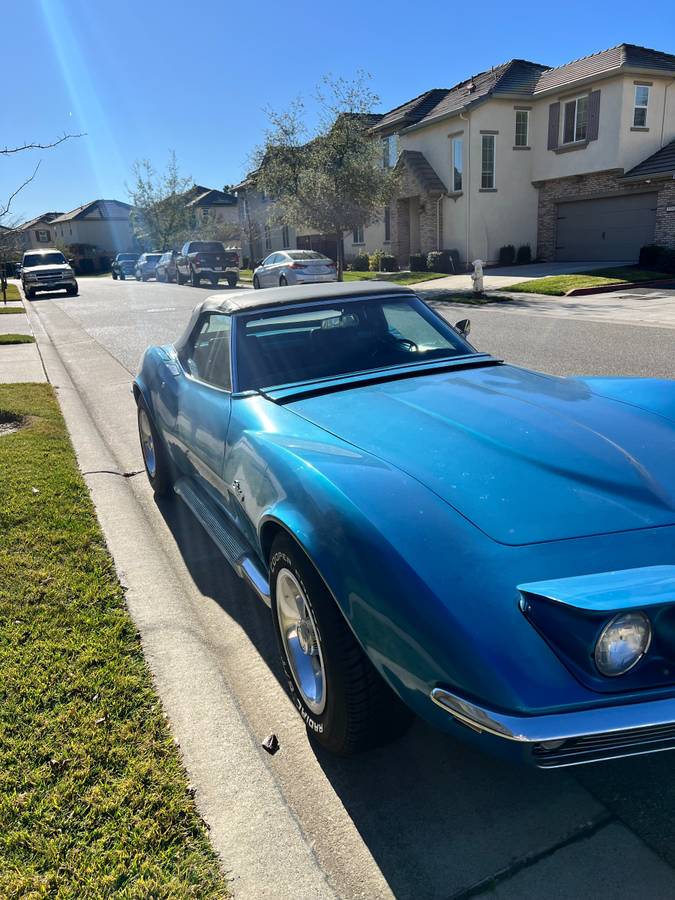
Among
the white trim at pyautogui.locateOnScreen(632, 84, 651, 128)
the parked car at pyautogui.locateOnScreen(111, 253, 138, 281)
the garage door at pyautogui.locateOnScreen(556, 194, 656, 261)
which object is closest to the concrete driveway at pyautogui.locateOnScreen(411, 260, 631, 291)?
the garage door at pyautogui.locateOnScreen(556, 194, 656, 261)

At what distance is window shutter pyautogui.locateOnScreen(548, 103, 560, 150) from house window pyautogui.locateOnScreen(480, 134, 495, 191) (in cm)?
209

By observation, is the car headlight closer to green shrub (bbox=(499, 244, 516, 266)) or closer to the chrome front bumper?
the chrome front bumper

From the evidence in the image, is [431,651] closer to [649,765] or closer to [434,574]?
[434,574]

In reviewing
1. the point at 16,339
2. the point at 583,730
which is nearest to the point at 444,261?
the point at 16,339

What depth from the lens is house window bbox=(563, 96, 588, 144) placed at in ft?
80.4

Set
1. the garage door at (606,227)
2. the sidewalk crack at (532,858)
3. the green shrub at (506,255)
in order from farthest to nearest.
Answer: the green shrub at (506,255)
the garage door at (606,227)
the sidewalk crack at (532,858)

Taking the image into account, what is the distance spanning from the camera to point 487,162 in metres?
26.4

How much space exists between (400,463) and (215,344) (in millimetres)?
1819

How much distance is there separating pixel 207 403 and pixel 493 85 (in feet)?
87.5

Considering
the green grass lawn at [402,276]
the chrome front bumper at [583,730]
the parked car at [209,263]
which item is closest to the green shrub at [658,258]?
the green grass lawn at [402,276]

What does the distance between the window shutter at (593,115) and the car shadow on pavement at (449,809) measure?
26026 mm

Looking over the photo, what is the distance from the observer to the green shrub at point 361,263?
3294 centimetres

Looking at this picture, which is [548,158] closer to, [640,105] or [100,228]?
[640,105]

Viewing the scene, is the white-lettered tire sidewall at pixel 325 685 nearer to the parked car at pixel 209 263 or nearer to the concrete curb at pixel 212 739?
the concrete curb at pixel 212 739
